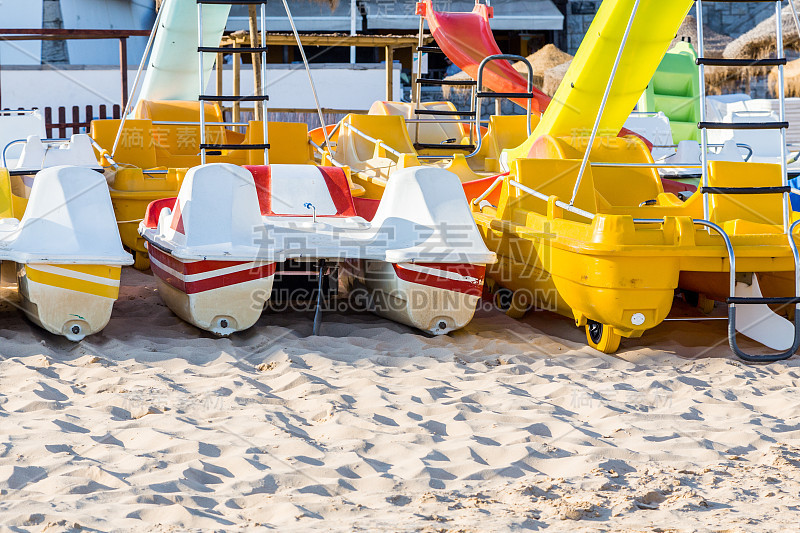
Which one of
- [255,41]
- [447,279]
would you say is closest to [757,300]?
[447,279]

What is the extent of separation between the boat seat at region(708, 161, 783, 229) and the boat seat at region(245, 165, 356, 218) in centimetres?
235

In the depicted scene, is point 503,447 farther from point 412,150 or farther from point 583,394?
point 412,150

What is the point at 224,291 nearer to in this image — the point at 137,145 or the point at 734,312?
the point at 734,312

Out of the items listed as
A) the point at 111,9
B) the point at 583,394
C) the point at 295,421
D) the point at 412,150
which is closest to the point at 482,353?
the point at 583,394

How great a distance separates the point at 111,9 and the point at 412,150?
14120 mm

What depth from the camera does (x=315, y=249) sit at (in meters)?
5.32

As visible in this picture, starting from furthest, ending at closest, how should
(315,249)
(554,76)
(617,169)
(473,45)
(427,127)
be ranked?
1. (554,76)
2. (427,127)
3. (473,45)
4. (617,169)
5. (315,249)

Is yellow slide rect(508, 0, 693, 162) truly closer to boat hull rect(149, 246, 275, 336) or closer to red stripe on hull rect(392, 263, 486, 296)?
red stripe on hull rect(392, 263, 486, 296)

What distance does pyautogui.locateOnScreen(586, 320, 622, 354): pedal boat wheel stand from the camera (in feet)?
17.5

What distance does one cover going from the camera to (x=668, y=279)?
4984mm

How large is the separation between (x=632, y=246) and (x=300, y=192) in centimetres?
235

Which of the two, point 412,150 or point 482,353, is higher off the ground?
point 412,150

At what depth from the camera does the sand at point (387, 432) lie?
312 centimetres

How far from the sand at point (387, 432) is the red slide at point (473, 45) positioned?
16.8 feet
